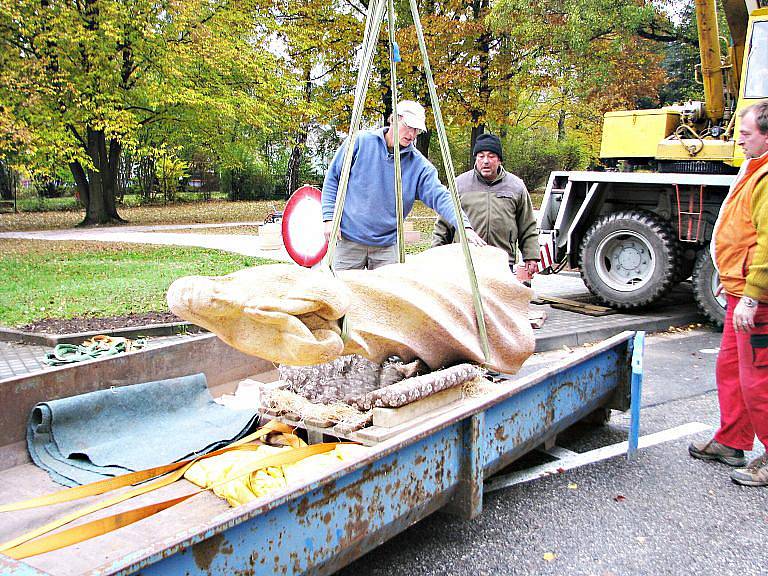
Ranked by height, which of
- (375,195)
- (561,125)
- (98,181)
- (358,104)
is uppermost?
(561,125)

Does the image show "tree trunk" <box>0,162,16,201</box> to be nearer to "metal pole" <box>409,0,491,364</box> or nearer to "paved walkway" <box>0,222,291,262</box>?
"paved walkway" <box>0,222,291,262</box>

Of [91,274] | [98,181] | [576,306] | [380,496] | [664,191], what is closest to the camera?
[380,496]

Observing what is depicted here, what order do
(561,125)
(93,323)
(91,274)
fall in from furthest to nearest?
1. (561,125)
2. (91,274)
3. (93,323)

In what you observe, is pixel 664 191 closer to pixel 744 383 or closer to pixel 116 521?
pixel 744 383

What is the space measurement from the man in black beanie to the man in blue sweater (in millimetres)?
663

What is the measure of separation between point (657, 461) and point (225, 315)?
2846mm

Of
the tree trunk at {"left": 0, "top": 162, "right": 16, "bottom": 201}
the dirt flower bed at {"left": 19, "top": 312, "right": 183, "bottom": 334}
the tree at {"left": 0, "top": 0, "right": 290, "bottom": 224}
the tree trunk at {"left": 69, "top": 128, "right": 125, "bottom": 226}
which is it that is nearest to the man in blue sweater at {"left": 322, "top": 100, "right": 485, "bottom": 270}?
the dirt flower bed at {"left": 19, "top": 312, "right": 183, "bottom": 334}

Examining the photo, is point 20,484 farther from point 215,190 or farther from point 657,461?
point 215,190

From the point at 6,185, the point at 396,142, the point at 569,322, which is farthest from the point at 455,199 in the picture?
the point at 6,185

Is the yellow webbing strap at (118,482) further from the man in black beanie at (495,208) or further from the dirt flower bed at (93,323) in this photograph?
the dirt flower bed at (93,323)

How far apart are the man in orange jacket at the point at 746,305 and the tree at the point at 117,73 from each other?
11.3m

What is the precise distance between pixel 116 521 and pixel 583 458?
277 centimetres

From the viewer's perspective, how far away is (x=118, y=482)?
308 centimetres

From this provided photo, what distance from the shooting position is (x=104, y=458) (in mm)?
3371
